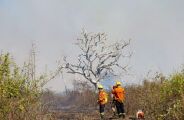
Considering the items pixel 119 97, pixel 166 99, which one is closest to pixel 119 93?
pixel 119 97

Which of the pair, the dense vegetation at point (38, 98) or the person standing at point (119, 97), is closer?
the dense vegetation at point (38, 98)

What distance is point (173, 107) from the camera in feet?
58.2

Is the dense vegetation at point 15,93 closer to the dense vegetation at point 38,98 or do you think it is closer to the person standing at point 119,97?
the dense vegetation at point 38,98

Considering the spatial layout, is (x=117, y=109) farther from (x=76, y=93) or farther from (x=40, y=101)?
(x=76, y=93)

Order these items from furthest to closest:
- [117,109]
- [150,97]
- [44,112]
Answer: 1. [117,109]
2. [150,97]
3. [44,112]

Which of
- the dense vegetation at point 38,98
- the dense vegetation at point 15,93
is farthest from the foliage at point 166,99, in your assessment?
the dense vegetation at point 15,93

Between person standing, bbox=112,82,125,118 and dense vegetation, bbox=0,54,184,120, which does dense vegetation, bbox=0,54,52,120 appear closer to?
dense vegetation, bbox=0,54,184,120

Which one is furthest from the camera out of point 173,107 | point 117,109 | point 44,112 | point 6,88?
point 117,109

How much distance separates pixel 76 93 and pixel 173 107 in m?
34.3

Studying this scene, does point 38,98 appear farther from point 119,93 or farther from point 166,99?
point 119,93

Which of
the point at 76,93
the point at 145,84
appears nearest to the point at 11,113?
the point at 145,84

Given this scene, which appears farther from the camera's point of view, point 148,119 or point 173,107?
point 148,119

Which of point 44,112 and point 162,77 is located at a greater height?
point 162,77

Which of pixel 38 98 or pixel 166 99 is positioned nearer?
pixel 38 98
